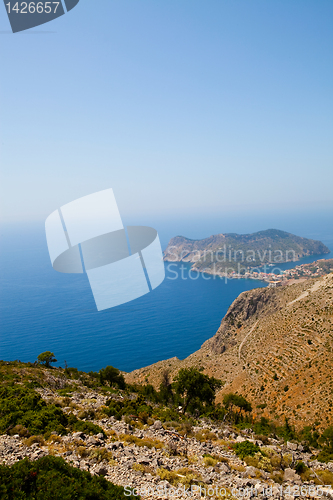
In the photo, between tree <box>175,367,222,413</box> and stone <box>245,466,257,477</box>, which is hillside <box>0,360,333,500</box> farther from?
tree <box>175,367,222,413</box>

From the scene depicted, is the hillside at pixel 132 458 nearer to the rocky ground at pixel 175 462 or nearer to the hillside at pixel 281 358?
the rocky ground at pixel 175 462

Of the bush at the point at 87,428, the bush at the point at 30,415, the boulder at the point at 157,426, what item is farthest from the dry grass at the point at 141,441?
the bush at the point at 30,415

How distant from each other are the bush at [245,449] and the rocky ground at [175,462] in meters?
0.22

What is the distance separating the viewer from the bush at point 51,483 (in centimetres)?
550

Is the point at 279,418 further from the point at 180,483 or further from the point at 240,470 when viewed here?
the point at 180,483

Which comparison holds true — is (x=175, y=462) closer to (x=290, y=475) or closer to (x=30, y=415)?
(x=290, y=475)

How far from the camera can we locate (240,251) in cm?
16438

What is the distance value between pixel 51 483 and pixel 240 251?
16590 cm

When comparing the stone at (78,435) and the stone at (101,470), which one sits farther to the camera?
the stone at (78,435)

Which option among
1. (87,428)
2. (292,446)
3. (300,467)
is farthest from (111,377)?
(300,467)

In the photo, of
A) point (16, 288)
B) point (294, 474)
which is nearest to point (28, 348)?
point (16, 288)

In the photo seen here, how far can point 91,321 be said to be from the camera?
80.7 m

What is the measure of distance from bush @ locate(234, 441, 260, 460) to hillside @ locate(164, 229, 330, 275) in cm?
13613

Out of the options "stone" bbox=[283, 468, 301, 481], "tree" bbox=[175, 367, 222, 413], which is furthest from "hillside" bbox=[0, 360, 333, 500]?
"tree" bbox=[175, 367, 222, 413]
